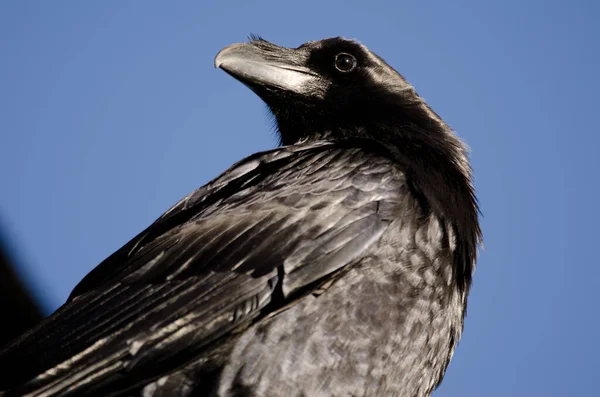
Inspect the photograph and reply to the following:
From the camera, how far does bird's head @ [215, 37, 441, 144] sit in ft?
21.5

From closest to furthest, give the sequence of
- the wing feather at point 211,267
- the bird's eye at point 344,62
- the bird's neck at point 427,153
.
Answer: the wing feather at point 211,267
the bird's neck at point 427,153
the bird's eye at point 344,62

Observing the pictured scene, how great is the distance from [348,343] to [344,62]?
274 cm

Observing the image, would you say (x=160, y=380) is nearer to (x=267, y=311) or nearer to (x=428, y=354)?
(x=267, y=311)

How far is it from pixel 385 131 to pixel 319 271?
180 cm

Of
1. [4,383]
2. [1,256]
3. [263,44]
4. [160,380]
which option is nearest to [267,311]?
[160,380]

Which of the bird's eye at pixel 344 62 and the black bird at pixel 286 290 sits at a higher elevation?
the bird's eye at pixel 344 62

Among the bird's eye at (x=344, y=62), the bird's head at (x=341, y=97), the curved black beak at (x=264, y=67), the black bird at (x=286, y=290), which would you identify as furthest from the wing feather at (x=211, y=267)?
the bird's eye at (x=344, y=62)

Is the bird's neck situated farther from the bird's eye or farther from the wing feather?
the bird's eye

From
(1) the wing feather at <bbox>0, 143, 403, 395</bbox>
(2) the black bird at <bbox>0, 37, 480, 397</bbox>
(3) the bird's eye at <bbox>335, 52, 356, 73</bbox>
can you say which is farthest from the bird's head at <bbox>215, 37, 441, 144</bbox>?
(1) the wing feather at <bbox>0, 143, 403, 395</bbox>

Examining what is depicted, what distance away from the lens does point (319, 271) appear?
4.95 metres

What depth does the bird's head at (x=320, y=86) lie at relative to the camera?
655cm

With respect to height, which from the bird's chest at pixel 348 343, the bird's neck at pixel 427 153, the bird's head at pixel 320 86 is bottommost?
the bird's chest at pixel 348 343

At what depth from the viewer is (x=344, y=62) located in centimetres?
679

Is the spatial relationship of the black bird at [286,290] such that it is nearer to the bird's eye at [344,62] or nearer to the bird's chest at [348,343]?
the bird's chest at [348,343]
